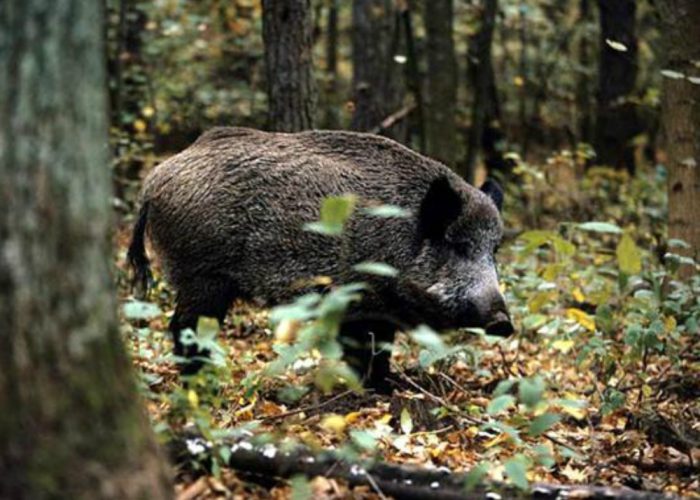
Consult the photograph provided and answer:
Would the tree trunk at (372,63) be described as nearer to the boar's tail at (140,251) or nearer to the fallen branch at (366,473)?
the boar's tail at (140,251)

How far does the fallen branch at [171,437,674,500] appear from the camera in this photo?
3529 mm

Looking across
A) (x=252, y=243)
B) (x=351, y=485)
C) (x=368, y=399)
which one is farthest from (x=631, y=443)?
(x=252, y=243)

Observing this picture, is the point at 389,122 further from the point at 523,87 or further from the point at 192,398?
the point at 523,87

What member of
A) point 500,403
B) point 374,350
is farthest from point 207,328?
point 374,350

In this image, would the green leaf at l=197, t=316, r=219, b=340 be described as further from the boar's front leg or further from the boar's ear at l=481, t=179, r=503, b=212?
the boar's ear at l=481, t=179, r=503, b=212

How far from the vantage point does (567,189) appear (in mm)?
14555

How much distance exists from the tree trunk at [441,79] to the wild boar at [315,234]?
4.77 metres

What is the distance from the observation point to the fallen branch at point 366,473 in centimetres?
353

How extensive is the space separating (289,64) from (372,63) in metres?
3.38

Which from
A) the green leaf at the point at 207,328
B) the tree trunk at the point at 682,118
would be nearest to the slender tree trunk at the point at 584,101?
the tree trunk at the point at 682,118

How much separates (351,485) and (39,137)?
178cm

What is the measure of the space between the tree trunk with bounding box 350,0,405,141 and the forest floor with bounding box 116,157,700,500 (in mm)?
3315

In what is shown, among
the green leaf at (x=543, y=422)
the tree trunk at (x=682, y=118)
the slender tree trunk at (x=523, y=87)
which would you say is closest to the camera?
the green leaf at (x=543, y=422)

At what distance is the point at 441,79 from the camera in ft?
38.6
